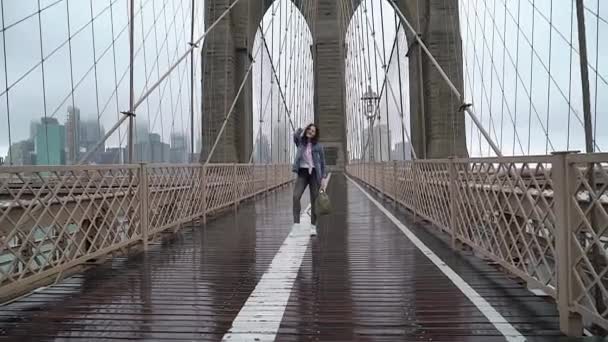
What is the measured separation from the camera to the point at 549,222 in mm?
2717

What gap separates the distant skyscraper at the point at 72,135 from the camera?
332 inches

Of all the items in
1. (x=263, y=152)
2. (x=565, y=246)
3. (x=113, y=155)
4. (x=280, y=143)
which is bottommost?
(x=565, y=246)

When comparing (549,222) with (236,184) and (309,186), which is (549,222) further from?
(236,184)

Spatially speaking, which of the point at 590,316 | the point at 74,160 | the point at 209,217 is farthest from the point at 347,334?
the point at 74,160

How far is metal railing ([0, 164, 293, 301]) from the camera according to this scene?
3.23 metres

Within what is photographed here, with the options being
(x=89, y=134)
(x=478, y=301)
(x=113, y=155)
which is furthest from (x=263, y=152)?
(x=478, y=301)

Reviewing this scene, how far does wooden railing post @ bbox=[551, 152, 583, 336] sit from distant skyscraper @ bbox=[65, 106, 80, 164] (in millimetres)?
7710

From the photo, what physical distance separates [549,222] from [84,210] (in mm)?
3411

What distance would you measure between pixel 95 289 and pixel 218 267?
104 cm

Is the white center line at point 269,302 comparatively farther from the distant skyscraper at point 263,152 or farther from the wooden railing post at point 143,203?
the distant skyscraper at point 263,152

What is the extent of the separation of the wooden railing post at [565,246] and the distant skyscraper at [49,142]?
7.12 m

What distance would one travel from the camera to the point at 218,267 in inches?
168

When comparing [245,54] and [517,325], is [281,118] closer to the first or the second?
[245,54]

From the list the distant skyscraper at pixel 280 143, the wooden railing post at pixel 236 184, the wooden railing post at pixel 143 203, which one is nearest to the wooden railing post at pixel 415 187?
the wooden railing post at pixel 236 184
